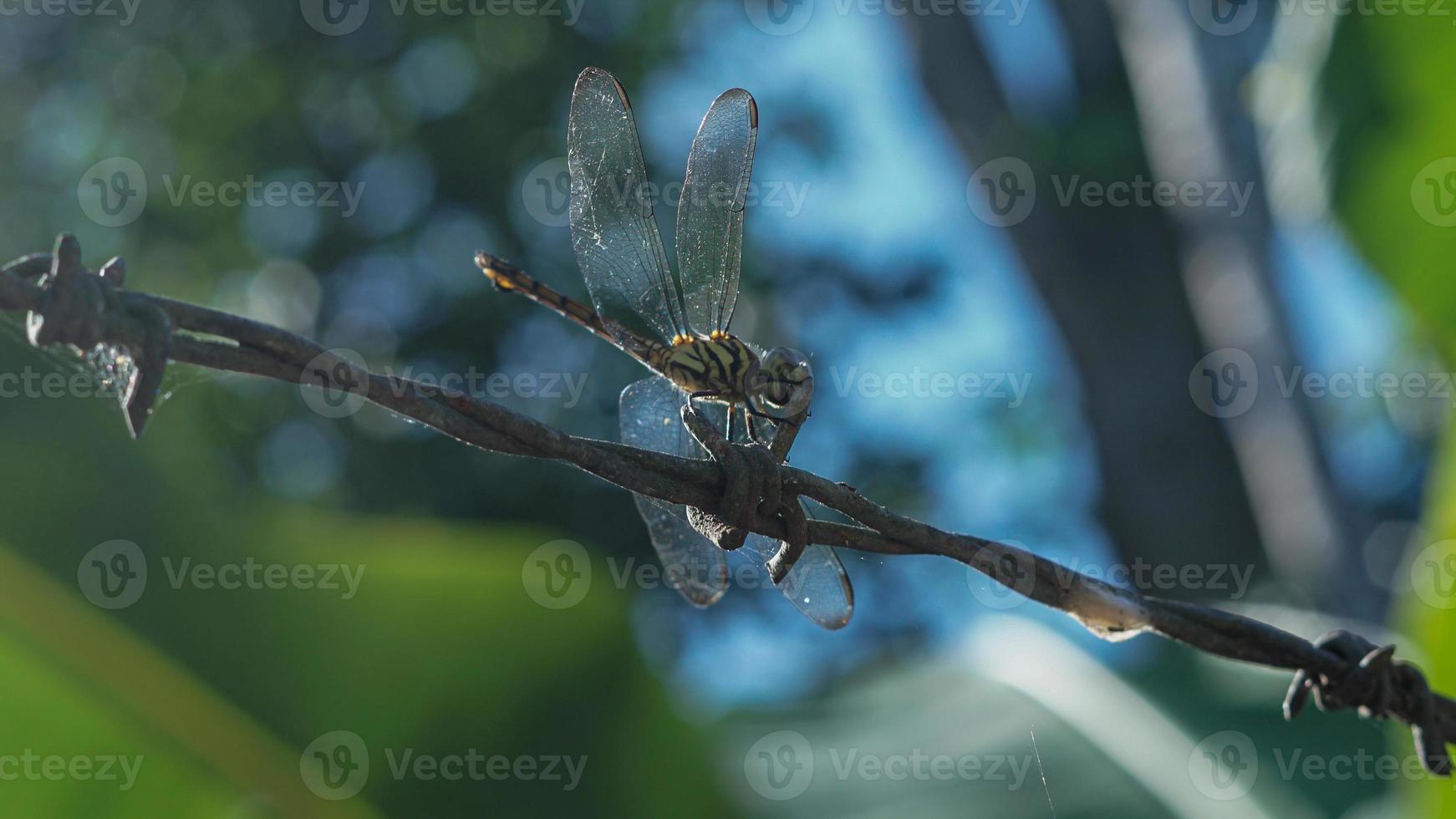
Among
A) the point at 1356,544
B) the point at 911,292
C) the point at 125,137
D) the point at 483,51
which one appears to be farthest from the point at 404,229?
the point at 1356,544

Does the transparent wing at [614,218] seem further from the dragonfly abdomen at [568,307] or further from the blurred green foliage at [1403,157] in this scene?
the blurred green foliage at [1403,157]

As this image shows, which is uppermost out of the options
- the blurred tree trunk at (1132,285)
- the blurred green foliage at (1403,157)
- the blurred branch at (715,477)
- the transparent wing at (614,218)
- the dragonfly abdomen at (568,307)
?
the blurred tree trunk at (1132,285)

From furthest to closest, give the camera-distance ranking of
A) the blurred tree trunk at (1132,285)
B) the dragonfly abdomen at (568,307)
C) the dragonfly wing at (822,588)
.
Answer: the blurred tree trunk at (1132,285)
the dragonfly abdomen at (568,307)
the dragonfly wing at (822,588)

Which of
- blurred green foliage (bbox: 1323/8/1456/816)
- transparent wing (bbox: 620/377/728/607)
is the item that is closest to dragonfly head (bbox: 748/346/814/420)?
transparent wing (bbox: 620/377/728/607)

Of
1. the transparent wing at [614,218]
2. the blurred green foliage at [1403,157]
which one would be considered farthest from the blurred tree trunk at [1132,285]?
the transparent wing at [614,218]

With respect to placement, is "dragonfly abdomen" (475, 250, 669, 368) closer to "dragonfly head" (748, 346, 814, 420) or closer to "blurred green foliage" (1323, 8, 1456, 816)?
"dragonfly head" (748, 346, 814, 420)

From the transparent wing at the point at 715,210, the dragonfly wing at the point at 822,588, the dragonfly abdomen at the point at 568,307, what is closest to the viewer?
the dragonfly wing at the point at 822,588

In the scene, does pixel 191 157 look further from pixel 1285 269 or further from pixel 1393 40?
pixel 1393 40
